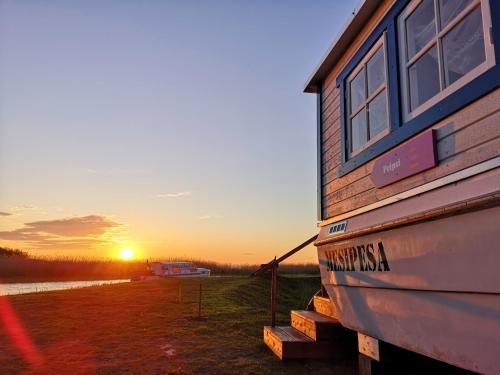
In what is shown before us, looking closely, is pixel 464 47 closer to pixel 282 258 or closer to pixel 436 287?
pixel 436 287

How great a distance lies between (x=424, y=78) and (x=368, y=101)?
3.24ft

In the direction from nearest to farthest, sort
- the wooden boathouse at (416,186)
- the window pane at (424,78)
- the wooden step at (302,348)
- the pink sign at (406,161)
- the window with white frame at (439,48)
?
the wooden boathouse at (416,186) < the window with white frame at (439,48) < the pink sign at (406,161) < the window pane at (424,78) < the wooden step at (302,348)

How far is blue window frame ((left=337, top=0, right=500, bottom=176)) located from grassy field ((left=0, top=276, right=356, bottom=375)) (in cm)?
262

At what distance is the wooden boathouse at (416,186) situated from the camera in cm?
275

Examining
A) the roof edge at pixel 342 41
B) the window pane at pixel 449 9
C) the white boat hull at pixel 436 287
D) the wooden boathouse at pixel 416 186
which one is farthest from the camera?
the roof edge at pixel 342 41

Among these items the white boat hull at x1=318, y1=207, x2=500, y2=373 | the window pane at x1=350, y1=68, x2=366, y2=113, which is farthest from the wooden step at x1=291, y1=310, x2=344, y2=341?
the window pane at x1=350, y1=68, x2=366, y2=113

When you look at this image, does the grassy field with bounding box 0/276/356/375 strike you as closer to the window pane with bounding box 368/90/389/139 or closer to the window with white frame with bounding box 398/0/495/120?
the window pane with bounding box 368/90/389/139

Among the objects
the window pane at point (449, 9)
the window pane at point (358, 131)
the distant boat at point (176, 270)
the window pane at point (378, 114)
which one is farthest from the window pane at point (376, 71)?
the distant boat at point (176, 270)

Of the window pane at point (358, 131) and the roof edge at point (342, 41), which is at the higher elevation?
the roof edge at point (342, 41)

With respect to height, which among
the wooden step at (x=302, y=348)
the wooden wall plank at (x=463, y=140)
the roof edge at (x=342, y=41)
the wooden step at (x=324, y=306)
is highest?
the roof edge at (x=342, y=41)

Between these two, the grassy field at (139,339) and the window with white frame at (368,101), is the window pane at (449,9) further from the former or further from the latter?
the grassy field at (139,339)

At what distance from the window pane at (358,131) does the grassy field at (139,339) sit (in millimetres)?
2622

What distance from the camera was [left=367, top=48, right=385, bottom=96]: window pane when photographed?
178 inches

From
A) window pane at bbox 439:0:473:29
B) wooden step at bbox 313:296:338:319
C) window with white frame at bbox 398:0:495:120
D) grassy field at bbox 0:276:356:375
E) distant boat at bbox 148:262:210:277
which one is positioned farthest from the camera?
distant boat at bbox 148:262:210:277
